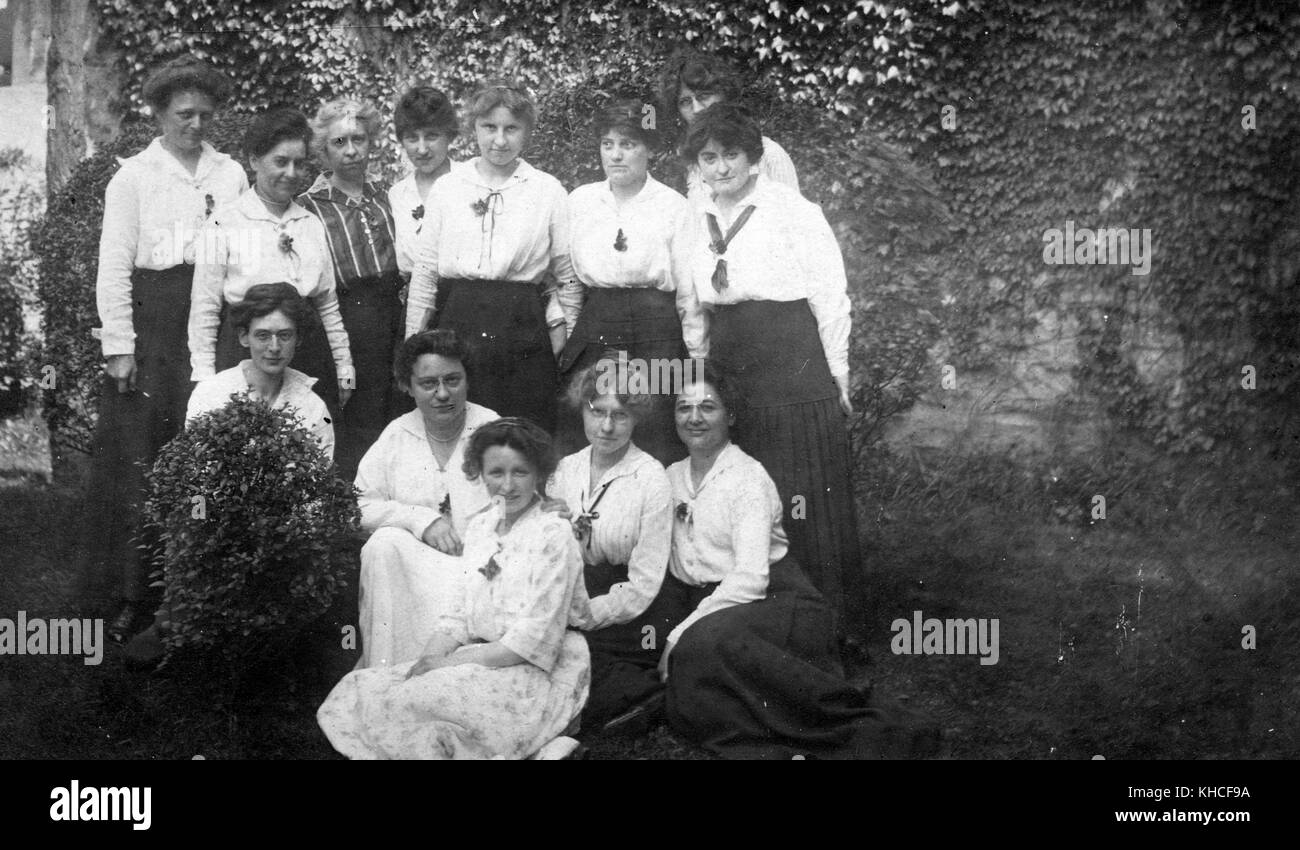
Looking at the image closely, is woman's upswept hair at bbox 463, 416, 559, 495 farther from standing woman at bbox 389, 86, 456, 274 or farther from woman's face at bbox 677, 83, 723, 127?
woman's face at bbox 677, 83, 723, 127

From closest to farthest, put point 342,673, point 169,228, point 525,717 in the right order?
point 525,717, point 342,673, point 169,228

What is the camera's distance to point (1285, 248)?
546 cm

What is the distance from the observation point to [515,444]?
179 inches

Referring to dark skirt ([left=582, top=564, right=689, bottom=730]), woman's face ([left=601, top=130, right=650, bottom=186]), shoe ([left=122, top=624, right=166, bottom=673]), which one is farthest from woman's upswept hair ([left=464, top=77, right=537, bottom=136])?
shoe ([left=122, top=624, right=166, bottom=673])

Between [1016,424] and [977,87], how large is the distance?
1381mm

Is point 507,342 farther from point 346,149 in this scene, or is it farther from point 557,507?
point 346,149

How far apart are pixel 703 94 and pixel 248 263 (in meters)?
1.83

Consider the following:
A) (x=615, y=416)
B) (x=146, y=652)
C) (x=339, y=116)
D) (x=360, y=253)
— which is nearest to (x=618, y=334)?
(x=615, y=416)

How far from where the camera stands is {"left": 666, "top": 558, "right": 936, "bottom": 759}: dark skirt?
445cm

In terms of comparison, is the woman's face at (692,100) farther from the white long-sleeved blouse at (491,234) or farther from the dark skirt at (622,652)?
the dark skirt at (622,652)

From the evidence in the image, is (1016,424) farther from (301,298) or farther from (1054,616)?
(301,298)

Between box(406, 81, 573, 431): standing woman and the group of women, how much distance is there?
11 millimetres

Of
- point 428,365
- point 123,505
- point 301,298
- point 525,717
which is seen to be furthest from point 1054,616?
point 123,505

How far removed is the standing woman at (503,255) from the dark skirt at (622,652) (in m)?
0.67
